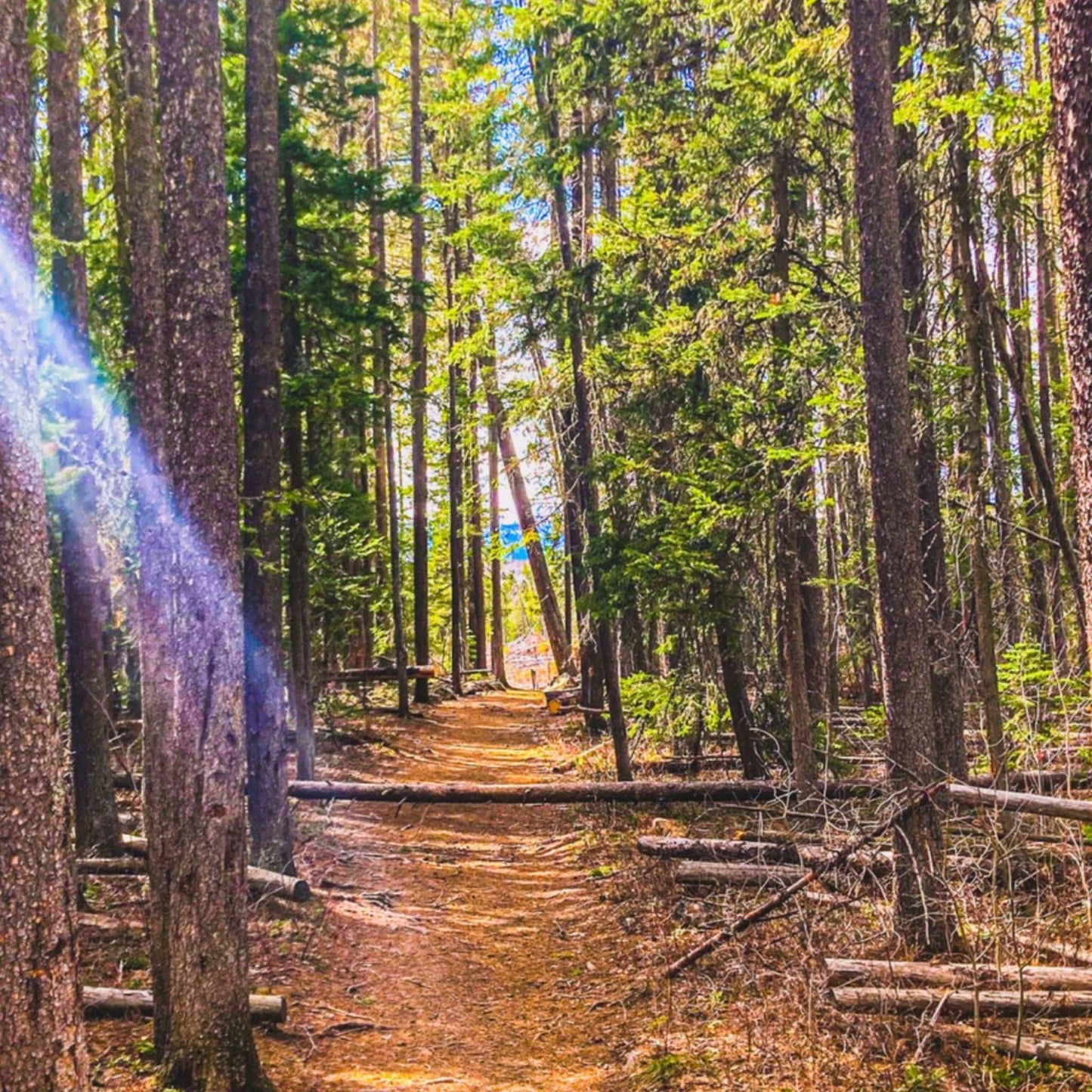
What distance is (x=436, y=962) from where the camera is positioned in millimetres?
8383

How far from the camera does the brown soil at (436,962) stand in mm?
6227

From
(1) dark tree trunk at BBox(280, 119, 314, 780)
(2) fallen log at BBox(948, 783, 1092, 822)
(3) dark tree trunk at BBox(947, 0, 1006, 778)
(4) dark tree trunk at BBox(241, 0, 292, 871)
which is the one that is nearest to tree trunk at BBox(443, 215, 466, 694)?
(1) dark tree trunk at BBox(280, 119, 314, 780)

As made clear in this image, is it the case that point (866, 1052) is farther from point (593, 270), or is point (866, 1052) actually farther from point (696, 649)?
point (593, 270)

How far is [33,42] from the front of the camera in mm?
5566

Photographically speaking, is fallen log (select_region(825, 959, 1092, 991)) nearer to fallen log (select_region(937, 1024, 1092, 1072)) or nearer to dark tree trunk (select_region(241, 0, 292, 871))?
fallen log (select_region(937, 1024, 1092, 1072))

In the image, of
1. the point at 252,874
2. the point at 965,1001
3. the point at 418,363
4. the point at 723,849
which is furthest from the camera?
the point at 418,363

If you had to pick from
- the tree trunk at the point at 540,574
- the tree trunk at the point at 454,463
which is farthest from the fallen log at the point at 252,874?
the tree trunk at the point at 540,574

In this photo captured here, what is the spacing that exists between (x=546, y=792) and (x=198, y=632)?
7530 millimetres

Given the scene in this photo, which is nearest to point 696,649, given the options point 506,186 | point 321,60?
point 506,186

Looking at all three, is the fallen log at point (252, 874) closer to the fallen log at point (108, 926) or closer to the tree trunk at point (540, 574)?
the fallen log at point (108, 926)

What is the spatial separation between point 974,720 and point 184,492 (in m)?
14.1

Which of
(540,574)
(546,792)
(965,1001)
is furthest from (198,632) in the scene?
(540,574)

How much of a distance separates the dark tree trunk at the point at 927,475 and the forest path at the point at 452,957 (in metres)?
3.83

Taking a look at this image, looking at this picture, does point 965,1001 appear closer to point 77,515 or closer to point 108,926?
point 108,926
